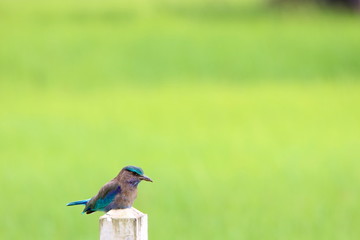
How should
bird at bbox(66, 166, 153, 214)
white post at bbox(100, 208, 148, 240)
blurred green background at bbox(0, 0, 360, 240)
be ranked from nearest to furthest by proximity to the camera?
white post at bbox(100, 208, 148, 240) → bird at bbox(66, 166, 153, 214) → blurred green background at bbox(0, 0, 360, 240)

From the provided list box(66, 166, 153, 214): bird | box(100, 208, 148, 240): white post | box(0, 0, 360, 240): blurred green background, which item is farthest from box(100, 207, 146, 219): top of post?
box(0, 0, 360, 240): blurred green background

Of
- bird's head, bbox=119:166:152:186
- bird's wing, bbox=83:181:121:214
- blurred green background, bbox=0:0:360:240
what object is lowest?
bird's wing, bbox=83:181:121:214

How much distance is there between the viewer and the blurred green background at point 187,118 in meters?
9.05

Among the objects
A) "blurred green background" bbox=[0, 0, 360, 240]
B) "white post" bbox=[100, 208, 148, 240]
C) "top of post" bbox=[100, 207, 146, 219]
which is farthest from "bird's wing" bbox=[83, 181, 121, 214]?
"blurred green background" bbox=[0, 0, 360, 240]

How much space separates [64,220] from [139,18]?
629 inches

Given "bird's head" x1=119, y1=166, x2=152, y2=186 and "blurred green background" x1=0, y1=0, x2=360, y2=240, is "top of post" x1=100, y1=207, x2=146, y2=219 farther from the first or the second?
"blurred green background" x1=0, y1=0, x2=360, y2=240

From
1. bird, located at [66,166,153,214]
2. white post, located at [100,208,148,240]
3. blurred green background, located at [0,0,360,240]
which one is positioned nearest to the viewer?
white post, located at [100,208,148,240]

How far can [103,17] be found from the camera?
24562 mm

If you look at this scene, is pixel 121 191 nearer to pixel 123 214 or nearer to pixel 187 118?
pixel 123 214

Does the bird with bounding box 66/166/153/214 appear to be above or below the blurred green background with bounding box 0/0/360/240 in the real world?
below

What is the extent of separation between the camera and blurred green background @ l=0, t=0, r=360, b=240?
356 inches

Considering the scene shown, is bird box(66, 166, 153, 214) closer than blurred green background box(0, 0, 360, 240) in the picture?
Yes

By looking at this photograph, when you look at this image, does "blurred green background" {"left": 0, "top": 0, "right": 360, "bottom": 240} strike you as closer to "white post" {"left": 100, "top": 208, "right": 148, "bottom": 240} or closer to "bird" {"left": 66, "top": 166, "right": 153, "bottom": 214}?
"bird" {"left": 66, "top": 166, "right": 153, "bottom": 214}

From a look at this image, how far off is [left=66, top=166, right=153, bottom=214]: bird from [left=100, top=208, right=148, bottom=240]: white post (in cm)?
37
